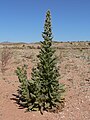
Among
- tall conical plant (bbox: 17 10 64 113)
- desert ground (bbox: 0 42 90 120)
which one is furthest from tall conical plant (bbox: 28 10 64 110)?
desert ground (bbox: 0 42 90 120)

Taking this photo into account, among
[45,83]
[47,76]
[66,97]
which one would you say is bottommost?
[66,97]

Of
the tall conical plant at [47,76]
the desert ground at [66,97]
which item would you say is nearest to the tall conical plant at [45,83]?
the tall conical plant at [47,76]

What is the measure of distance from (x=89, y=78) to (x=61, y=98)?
242 inches

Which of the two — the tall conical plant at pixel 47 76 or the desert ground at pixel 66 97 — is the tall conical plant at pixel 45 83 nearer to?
the tall conical plant at pixel 47 76

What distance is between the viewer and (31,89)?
1534cm

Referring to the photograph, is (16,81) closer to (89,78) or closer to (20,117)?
(89,78)

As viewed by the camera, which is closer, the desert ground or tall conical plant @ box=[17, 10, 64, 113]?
the desert ground

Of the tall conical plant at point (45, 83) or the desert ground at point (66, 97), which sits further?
the tall conical plant at point (45, 83)

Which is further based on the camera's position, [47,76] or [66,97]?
[66,97]

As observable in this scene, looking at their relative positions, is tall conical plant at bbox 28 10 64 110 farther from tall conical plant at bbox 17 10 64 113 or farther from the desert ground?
the desert ground

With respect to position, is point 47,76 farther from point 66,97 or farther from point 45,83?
point 66,97

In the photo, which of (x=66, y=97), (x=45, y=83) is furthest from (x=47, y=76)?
(x=66, y=97)

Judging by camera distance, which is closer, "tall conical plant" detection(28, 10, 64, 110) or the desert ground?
the desert ground

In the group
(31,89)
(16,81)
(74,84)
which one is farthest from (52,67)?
(16,81)
